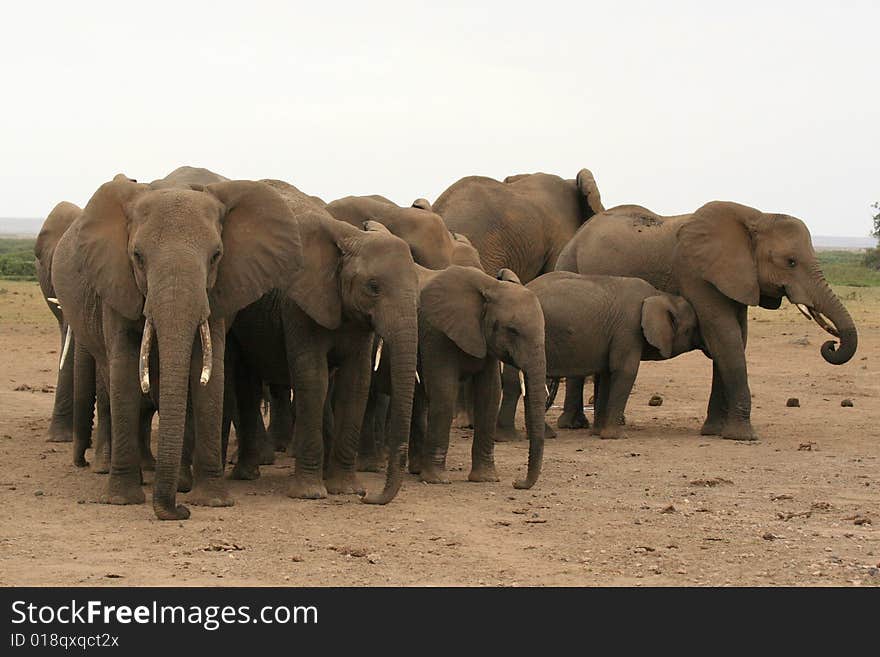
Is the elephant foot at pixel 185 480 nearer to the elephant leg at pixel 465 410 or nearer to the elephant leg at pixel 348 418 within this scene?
the elephant leg at pixel 348 418

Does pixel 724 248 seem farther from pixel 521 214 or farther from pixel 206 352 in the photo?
pixel 206 352

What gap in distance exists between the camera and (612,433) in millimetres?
13852

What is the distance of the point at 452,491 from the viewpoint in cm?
1069

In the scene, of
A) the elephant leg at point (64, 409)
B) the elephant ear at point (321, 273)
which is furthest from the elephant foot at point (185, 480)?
the elephant leg at point (64, 409)

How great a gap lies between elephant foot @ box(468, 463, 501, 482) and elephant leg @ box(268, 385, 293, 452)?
2.32 metres

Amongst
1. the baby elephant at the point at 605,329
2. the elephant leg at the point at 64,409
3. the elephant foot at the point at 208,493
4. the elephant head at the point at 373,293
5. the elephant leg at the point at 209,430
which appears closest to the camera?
the elephant leg at the point at 209,430

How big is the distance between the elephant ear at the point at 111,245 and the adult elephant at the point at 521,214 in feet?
23.4

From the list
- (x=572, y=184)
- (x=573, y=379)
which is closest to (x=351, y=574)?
(x=573, y=379)

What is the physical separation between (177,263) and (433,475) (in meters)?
2.94

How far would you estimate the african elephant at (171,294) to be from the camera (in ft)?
29.1

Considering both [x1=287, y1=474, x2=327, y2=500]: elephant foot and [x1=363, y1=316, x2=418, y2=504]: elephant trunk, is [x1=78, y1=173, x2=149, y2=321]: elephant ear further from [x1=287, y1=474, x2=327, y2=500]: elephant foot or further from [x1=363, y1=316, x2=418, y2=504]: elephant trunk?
[x1=287, y1=474, x2=327, y2=500]: elephant foot
